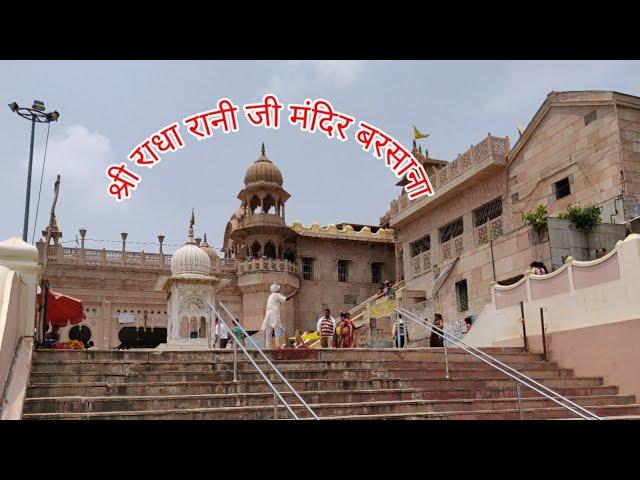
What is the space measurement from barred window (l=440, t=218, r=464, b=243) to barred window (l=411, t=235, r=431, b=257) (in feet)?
3.16

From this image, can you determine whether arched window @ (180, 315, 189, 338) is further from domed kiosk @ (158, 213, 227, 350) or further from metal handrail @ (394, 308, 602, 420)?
metal handrail @ (394, 308, 602, 420)

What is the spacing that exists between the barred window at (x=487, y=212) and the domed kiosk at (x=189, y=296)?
10.9 m

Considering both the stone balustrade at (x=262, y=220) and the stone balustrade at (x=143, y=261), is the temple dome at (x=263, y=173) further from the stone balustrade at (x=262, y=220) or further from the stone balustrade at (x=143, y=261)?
the stone balustrade at (x=143, y=261)

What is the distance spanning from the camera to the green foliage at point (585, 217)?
51.9 ft

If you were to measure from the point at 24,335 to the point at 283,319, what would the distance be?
743 inches

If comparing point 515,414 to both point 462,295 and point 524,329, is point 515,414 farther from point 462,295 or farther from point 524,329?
point 462,295

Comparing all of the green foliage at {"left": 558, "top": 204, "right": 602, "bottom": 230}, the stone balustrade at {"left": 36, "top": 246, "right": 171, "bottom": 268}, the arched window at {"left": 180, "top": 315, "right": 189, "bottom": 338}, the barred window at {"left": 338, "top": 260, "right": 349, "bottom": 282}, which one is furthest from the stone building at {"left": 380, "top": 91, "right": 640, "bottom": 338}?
the stone balustrade at {"left": 36, "top": 246, "right": 171, "bottom": 268}

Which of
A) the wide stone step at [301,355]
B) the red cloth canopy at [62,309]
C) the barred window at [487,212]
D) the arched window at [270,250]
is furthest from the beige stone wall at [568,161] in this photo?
the red cloth canopy at [62,309]

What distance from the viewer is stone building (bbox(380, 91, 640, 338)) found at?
16172 mm

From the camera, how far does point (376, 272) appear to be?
3105 cm

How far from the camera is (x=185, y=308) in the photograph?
13.0 m
